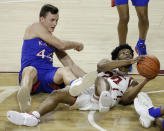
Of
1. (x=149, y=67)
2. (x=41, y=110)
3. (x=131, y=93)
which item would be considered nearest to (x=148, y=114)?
(x=131, y=93)

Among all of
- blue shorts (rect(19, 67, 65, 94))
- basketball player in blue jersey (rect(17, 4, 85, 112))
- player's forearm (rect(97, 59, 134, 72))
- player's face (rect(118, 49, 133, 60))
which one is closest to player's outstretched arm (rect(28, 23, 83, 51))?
basketball player in blue jersey (rect(17, 4, 85, 112))

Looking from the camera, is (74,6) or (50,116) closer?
(50,116)

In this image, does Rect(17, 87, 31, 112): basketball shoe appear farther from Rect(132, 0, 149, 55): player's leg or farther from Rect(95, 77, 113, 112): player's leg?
Rect(132, 0, 149, 55): player's leg

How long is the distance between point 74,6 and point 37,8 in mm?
917

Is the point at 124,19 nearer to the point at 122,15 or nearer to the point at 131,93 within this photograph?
the point at 122,15

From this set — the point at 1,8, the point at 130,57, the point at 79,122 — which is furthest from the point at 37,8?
the point at 79,122

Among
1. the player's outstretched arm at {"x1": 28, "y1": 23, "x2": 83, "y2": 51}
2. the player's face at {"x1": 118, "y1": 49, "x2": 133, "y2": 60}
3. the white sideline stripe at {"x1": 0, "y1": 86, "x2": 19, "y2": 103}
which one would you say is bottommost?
the white sideline stripe at {"x1": 0, "y1": 86, "x2": 19, "y2": 103}

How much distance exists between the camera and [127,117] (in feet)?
15.0

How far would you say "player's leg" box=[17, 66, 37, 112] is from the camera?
4.41 m

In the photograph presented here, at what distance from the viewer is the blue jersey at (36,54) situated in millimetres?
5199

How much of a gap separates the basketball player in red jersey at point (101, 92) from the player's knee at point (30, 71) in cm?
56

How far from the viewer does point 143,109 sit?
175 inches

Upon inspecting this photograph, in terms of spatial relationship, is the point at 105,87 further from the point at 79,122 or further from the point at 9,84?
the point at 9,84

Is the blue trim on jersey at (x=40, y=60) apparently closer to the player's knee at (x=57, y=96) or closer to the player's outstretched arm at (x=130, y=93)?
the player's knee at (x=57, y=96)
